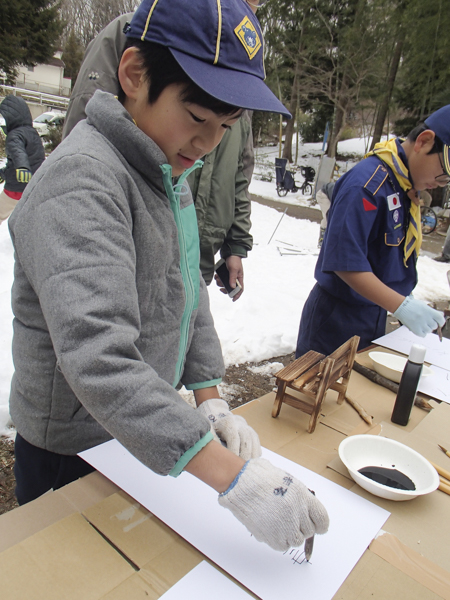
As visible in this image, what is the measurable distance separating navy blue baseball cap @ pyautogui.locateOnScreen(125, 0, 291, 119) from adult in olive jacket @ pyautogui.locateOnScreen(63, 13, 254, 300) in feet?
3.68

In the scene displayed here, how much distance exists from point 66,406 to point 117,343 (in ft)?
1.21

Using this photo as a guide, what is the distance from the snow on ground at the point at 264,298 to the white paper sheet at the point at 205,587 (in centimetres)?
188

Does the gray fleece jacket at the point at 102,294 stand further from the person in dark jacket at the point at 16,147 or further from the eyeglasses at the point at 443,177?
the person in dark jacket at the point at 16,147

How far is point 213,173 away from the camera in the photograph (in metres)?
2.09

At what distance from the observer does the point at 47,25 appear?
21.5 metres

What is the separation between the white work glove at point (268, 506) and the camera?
0.72 m

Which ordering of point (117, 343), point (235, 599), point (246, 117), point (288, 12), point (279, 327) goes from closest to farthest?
point (117, 343) < point (235, 599) < point (246, 117) < point (279, 327) < point (288, 12)

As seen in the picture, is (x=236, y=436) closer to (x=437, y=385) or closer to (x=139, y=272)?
(x=139, y=272)

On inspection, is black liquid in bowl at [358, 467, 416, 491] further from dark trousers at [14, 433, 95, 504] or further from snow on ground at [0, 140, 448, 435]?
snow on ground at [0, 140, 448, 435]

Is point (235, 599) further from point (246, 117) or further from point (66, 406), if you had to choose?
point (246, 117)

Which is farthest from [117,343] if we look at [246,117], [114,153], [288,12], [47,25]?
[47,25]

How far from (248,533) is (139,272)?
1.87ft

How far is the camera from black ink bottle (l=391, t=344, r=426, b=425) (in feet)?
4.55

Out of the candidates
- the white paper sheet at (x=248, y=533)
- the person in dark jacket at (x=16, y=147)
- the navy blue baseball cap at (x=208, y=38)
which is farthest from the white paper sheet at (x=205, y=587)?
the person in dark jacket at (x=16, y=147)
